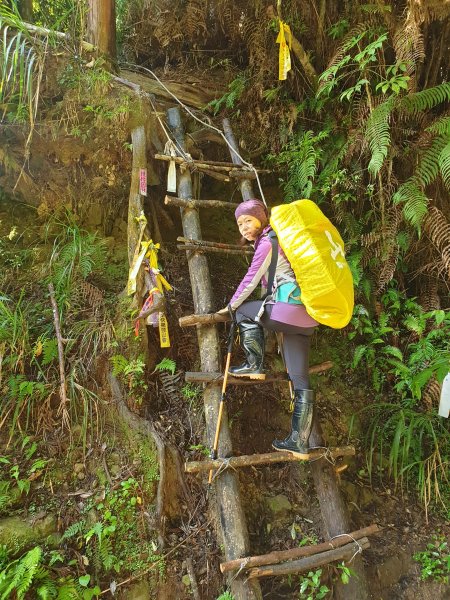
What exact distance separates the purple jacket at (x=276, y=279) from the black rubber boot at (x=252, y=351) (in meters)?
0.23

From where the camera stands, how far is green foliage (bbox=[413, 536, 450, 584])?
124 inches

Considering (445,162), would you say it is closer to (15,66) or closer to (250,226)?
(250,226)

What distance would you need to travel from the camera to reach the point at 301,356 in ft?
9.98

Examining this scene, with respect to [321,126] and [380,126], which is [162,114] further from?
[380,126]

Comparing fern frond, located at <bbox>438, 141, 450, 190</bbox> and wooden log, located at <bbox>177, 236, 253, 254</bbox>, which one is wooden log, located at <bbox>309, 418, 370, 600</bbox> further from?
fern frond, located at <bbox>438, 141, 450, 190</bbox>

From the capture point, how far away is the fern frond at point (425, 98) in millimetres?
3562

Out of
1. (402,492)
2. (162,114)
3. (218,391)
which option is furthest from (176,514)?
(162,114)

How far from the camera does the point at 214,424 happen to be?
3.07 meters

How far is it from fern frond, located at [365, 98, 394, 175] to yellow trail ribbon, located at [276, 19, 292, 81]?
3.68 ft

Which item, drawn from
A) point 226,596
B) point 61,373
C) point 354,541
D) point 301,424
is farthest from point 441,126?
point 226,596

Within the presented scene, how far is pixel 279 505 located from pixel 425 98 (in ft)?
12.3

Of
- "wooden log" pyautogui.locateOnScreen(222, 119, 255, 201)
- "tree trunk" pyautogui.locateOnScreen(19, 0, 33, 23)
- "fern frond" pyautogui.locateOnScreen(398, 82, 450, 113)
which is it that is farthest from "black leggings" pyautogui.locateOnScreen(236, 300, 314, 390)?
"tree trunk" pyautogui.locateOnScreen(19, 0, 33, 23)

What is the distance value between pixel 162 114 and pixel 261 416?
3445 mm

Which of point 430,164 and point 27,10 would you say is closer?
point 430,164
